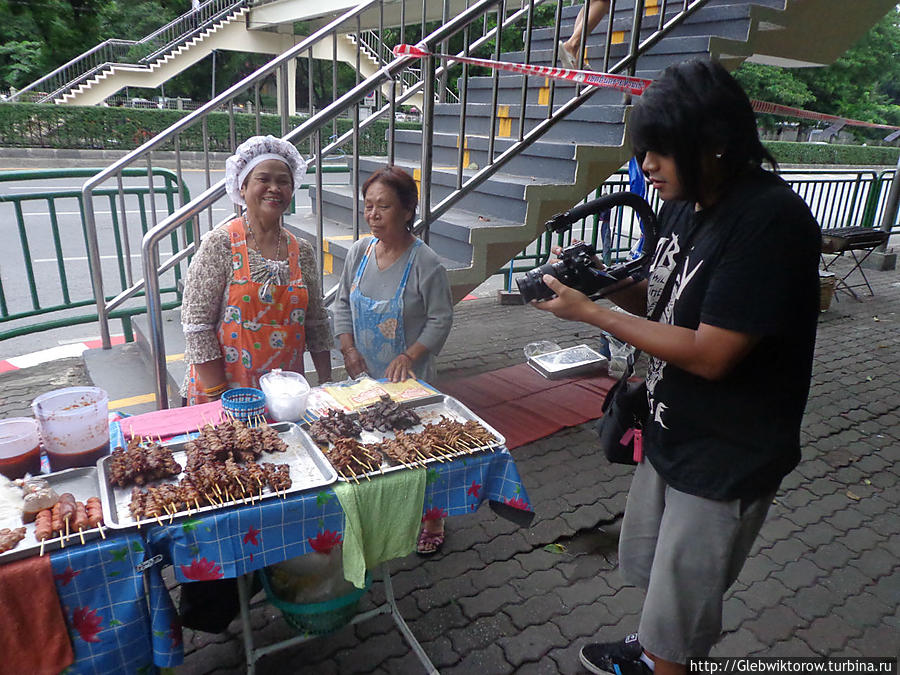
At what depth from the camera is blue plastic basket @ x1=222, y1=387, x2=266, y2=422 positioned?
2.13 m

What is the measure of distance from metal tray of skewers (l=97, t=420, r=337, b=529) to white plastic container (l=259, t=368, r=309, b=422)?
109 mm

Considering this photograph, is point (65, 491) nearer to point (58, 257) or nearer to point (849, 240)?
point (58, 257)

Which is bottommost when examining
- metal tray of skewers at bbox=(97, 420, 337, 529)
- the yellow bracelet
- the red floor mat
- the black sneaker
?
the red floor mat

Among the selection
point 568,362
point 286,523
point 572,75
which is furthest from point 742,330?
point 568,362

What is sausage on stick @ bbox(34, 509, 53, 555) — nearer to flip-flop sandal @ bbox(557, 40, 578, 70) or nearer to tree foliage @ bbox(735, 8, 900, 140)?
flip-flop sandal @ bbox(557, 40, 578, 70)

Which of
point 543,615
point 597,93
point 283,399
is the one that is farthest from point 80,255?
point 543,615

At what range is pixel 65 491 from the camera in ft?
5.66

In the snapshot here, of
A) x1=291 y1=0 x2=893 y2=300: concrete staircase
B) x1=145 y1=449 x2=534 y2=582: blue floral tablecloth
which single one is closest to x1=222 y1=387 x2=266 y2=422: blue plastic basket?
x1=145 y1=449 x2=534 y2=582: blue floral tablecloth

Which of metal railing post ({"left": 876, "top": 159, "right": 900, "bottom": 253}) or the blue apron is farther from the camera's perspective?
metal railing post ({"left": 876, "top": 159, "right": 900, "bottom": 253})

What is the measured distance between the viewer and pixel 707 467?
1.70 metres

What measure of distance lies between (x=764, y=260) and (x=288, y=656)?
7.26 ft

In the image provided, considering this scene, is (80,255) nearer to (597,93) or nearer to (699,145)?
(597,93)

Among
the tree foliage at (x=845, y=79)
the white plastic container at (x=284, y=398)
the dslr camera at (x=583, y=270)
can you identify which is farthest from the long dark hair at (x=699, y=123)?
the tree foliage at (x=845, y=79)

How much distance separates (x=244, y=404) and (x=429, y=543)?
1362 mm
